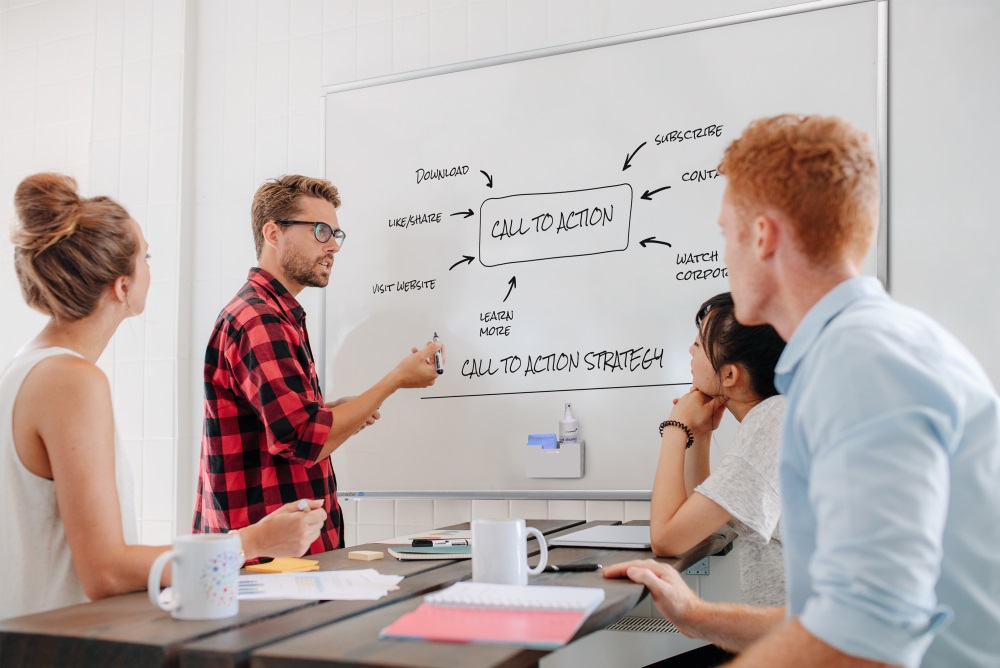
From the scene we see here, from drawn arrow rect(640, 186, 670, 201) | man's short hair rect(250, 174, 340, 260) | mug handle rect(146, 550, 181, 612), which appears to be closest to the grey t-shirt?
drawn arrow rect(640, 186, 670, 201)

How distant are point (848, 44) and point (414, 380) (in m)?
1.42

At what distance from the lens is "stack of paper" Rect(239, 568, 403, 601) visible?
1.29m

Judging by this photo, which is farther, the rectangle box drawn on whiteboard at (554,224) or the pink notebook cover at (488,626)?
the rectangle box drawn on whiteboard at (554,224)

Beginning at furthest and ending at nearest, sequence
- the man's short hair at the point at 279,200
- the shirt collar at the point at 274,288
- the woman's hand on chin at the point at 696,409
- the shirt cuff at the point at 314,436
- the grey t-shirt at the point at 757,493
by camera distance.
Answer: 1. the man's short hair at the point at 279,200
2. the shirt collar at the point at 274,288
3. the shirt cuff at the point at 314,436
4. the woman's hand on chin at the point at 696,409
5. the grey t-shirt at the point at 757,493

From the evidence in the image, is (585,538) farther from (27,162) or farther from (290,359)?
(27,162)

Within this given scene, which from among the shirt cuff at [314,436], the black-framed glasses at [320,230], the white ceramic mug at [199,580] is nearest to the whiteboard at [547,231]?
the black-framed glasses at [320,230]

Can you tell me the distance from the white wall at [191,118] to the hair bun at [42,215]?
1.35 m

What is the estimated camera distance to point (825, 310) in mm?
987

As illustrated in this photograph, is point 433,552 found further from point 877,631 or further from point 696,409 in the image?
point 877,631

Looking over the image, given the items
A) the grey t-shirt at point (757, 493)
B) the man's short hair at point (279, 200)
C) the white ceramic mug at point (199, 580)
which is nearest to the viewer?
the white ceramic mug at point (199, 580)

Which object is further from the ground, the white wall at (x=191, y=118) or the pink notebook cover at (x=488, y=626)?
the white wall at (x=191, y=118)

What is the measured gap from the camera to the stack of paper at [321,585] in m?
1.29

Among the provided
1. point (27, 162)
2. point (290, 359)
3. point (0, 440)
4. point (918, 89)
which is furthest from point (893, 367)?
point (27, 162)

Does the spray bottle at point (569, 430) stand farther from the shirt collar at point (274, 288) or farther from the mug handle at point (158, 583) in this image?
the mug handle at point (158, 583)
